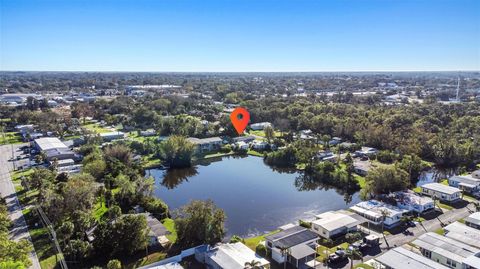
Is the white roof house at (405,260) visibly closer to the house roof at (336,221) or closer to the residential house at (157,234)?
the house roof at (336,221)

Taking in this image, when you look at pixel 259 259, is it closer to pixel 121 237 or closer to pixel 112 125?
pixel 121 237

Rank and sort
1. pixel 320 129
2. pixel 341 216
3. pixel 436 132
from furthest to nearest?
pixel 320 129 < pixel 436 132 < pixel 341 216

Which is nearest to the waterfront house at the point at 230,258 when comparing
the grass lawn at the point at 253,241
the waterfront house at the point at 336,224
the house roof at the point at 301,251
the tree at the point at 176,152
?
the house roof at the point at 301,251

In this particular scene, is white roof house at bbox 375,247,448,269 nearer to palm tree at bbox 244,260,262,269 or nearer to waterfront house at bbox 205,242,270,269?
waterfront house at bbox 205,242,270,269

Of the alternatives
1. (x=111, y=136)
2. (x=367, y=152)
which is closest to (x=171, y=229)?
(x=367, y=152)

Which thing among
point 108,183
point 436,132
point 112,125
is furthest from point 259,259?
point 112,125

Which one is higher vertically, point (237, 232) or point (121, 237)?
point (121, 237)

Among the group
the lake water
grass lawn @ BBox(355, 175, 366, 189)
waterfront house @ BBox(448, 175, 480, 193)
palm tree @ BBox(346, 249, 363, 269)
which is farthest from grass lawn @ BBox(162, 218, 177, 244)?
waterfront house @ BBox(448, 175, 480, 193)
